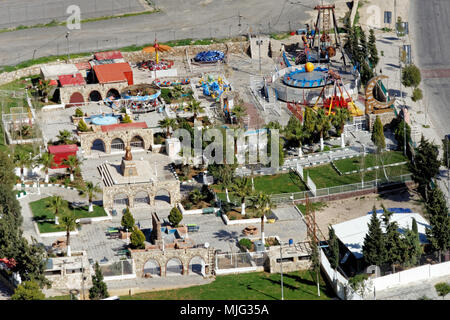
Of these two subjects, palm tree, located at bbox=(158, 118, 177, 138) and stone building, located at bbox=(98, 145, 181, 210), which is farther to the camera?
palm tree, located at bbox=(158, 118, 177, 138)

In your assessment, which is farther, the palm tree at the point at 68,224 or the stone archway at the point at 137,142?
the stone archway at the point at 137,142

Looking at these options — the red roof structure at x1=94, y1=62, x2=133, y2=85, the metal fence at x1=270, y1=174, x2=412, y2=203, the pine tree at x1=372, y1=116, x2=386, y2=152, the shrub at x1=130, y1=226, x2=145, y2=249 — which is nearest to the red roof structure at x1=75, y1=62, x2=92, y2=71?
the red roof structure at x1=94, y1=62, x2=133, y2=85

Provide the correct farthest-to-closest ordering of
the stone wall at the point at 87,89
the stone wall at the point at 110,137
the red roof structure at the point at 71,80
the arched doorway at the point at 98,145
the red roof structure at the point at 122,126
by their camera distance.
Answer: the red roof structure at the point at 71,80
the stone wall at the point at 87,89
the arched doorway at the point at 98,145
the red roof structure at the point at 122,126
the stone wall at the point at 110,137

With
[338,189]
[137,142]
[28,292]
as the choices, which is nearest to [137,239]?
[28,292]

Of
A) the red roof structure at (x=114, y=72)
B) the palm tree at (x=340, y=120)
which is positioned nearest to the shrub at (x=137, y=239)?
the palm tree at (x=340, y=120)

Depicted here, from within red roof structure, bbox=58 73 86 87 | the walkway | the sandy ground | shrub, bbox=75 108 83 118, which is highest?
red roof structure, bbox=58 73 86 87

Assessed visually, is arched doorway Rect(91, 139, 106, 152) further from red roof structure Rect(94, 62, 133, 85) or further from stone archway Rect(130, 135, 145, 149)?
red roof structure Rect(94, 62, 133, 85)

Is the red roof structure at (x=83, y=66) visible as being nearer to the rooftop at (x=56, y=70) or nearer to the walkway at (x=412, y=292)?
the rooftop at (x=56, y=70)
